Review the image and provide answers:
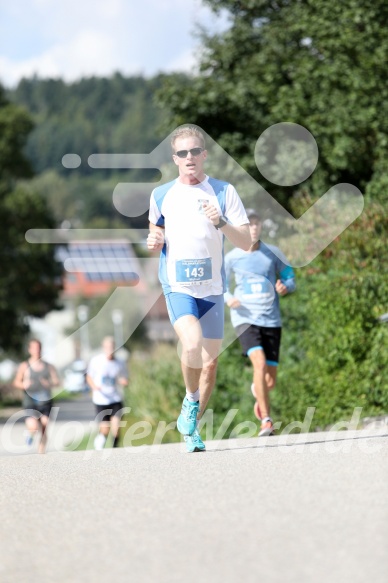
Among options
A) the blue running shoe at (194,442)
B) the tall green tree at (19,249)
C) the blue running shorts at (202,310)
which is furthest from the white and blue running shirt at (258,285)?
the tall green tree at (19,249)

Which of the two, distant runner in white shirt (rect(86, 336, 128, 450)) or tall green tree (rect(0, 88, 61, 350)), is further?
tall green tree (rect(0, 88, 61, 350))

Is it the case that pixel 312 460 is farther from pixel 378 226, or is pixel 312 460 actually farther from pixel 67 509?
pixel 378 226

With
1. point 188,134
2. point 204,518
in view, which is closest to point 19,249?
point 188,134

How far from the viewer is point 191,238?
843 cm

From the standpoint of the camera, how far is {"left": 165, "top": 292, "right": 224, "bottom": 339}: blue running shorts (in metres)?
8.61

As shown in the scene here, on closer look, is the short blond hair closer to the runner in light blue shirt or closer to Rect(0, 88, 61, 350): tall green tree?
the runner in light blue shirt

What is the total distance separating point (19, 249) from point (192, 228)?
39.7m

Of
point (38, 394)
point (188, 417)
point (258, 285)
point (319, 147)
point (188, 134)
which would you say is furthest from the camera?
point (319, 147)

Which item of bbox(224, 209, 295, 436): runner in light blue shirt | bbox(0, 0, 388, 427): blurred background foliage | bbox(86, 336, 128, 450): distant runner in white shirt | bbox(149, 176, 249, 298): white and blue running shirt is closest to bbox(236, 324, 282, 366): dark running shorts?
bbox(224, 209, 295, 436): runner in light blue shirt

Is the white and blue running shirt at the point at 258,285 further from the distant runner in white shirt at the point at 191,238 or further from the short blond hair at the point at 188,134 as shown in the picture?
the short blond hair at the point at 188,134

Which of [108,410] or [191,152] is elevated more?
[191,152]

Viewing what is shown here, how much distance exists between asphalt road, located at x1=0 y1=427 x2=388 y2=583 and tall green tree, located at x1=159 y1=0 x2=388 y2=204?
819 cm

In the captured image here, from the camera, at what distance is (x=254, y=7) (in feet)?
78.7

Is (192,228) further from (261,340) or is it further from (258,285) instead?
(261,340)
